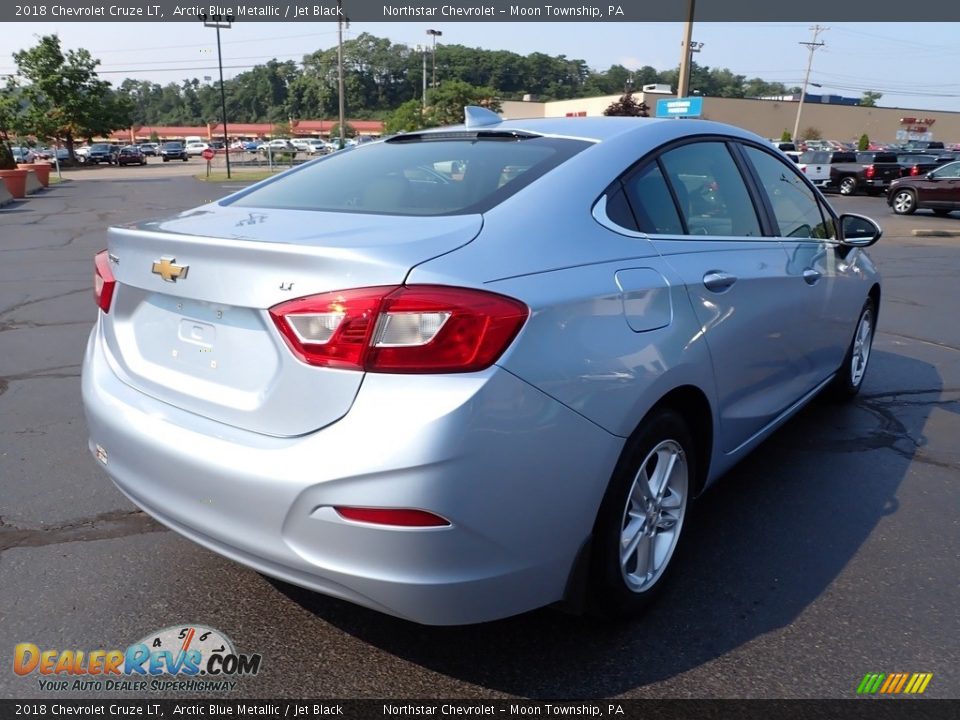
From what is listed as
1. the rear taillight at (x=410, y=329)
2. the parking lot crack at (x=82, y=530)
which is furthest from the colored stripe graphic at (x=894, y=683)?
the parking lot crack at (x=82, y=530)

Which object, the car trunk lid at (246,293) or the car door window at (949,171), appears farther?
the car door window at (949,171)

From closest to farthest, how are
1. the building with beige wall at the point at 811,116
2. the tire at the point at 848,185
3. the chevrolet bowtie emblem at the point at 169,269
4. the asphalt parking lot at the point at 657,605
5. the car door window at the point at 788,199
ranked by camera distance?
the chevrolet bowtie emblem at the point at 169,269, the asphalt parking lot at the point at 657,605, the car door window at the point at 788,199, the tire at the point at 848,185, the building with beige wall at the point at 811,116

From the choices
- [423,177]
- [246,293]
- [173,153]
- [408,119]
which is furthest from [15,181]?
[173,153]

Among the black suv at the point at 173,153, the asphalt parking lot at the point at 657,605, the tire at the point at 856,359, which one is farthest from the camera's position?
the black suv at the point at 173,153

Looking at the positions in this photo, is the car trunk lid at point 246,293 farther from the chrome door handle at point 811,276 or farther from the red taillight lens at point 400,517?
the chrome door handle at point 811,276

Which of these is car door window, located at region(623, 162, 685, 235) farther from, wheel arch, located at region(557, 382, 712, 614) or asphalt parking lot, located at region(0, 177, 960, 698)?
asphalt parking lot, located at region(0, 177, 960, 698)

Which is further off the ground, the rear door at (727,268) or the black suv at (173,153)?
the rear door at (727,268)

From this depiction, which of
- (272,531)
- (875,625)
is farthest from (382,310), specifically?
(875,625)

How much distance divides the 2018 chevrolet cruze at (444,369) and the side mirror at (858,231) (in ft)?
5.47

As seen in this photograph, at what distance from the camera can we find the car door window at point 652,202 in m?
2.71

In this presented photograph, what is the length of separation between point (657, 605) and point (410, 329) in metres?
1.53

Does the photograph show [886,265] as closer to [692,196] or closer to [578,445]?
[692,196]

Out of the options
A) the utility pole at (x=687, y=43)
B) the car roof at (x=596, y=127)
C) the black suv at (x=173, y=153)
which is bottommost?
the black suv at (x=173, y=153)

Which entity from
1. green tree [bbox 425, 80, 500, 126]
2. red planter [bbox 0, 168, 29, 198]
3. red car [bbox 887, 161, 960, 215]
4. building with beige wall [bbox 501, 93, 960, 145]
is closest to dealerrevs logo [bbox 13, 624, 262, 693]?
red car [bbox 887, 161, 960, 215]
